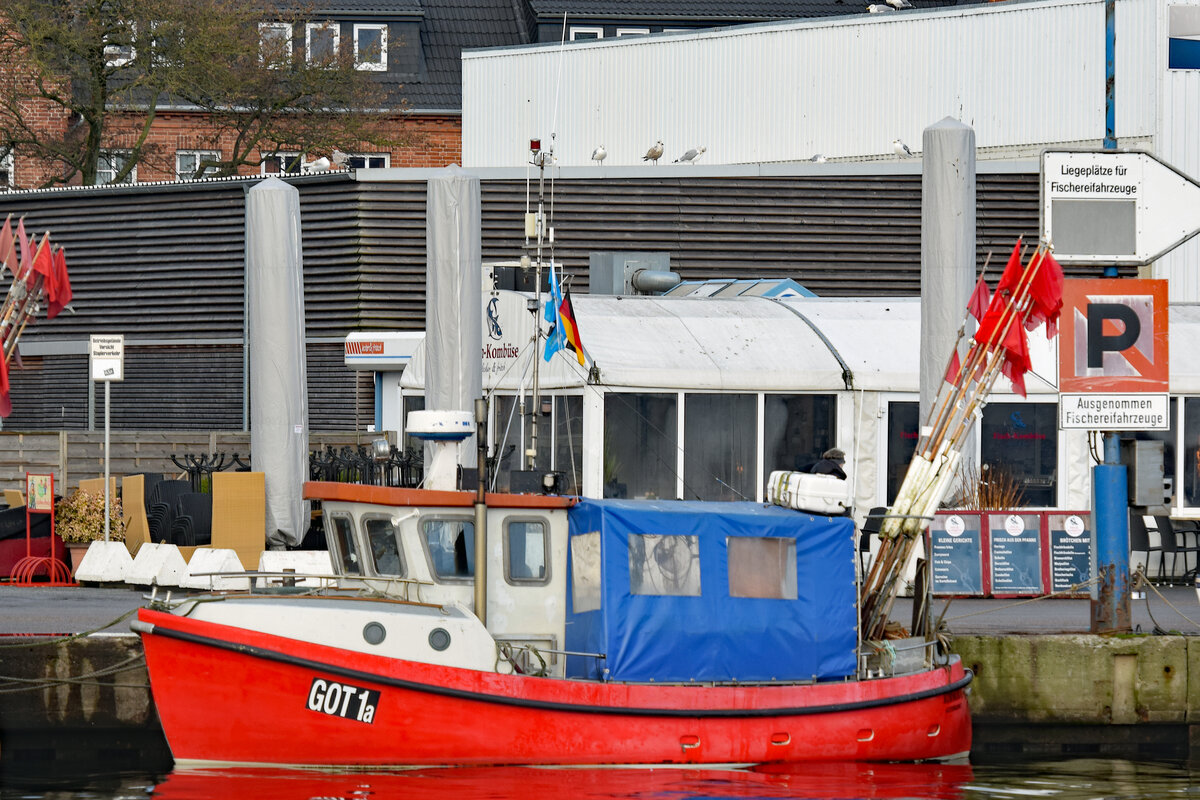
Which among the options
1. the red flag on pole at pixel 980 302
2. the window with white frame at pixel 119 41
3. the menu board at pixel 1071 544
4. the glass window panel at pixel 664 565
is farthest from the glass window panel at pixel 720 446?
the window with white frame at pixel 119 41

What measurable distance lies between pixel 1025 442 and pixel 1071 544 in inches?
97.4

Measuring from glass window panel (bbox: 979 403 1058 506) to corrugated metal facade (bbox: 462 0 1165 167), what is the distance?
12.1 meters

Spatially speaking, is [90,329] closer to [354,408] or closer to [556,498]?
[354,408]

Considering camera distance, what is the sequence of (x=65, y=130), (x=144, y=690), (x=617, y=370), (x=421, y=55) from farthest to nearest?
(x=421, y=55) < (x=65, y=130) < (x=617, y=370) < (x=144, y=690)

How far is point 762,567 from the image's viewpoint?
13562mm

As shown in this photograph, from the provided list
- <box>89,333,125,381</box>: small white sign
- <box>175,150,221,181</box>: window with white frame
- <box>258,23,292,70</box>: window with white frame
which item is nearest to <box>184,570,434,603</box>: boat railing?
<box>89,333,125,381</box>: small white sign

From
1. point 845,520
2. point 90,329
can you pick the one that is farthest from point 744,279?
point 845,520

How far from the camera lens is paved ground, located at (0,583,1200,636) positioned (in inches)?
633

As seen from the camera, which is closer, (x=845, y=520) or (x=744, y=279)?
(x=845, y=520)

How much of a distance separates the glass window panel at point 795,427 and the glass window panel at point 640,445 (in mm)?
1172

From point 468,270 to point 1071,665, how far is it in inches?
330

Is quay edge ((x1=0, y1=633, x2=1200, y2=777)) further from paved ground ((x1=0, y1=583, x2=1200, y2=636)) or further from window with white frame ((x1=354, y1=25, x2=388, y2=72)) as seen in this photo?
window with white frame ((x1=354, y1=25, x2=388, y2=72))

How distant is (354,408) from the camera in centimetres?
2919

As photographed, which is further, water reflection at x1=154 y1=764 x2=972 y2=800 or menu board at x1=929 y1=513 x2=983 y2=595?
menu board at x1=929 y1=513 x2=983 y2=595
